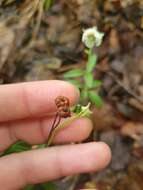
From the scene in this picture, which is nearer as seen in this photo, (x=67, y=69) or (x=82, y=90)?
(x=82, y=90)

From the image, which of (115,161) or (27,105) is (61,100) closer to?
(27,105)

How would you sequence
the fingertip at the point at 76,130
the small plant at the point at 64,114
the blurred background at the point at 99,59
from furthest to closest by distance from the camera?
the blurred background at the point at 99,59
the fingertip at the point at 76,130
the small plant at the point at 64,114

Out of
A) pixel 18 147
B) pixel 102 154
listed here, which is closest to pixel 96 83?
pixel 18 147

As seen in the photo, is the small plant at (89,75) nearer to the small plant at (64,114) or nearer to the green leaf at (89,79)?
the green leaf at (89,79)

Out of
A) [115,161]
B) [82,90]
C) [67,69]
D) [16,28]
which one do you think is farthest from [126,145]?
[16,28]

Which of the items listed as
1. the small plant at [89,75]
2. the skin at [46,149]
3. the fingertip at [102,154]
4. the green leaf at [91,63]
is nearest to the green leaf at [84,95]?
the small plant at [89,75]

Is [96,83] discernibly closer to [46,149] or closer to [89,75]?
[89,75]

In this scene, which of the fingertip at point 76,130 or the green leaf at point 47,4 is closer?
the fingertip at point 76,130
